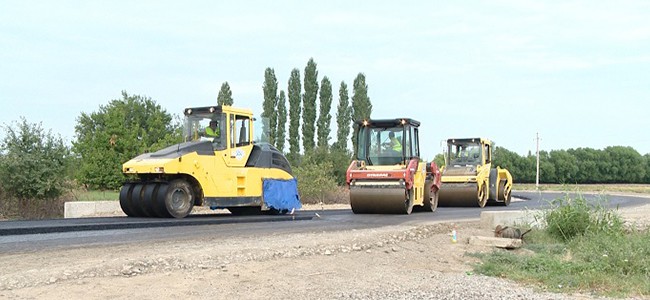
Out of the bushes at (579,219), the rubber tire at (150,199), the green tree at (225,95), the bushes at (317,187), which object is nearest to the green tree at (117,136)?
the green tree at (225,95)

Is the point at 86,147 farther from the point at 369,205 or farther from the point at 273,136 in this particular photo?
the point at 369,205

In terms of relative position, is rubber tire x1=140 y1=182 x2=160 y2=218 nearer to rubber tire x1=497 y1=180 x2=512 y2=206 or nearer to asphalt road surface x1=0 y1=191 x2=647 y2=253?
asphalt road surface x1=0 y1=191 x2=647 y2=253

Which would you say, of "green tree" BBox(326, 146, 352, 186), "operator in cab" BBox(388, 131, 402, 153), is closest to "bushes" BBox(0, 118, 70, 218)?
"operator in cab" BBox(388, 131, 402, 153)

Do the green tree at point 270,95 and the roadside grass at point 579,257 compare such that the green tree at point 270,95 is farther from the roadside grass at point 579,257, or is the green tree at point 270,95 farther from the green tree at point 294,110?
the roadside grass at point 579,257

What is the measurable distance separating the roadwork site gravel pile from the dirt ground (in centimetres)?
1

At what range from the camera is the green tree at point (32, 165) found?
21516 mm

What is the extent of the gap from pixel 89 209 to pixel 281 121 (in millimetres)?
33618

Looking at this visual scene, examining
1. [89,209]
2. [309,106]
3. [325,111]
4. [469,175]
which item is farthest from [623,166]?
[89,209]

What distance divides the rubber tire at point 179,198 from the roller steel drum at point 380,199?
4.97m

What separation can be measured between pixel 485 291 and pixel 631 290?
2.11 metres

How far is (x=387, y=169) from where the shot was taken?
17922mm

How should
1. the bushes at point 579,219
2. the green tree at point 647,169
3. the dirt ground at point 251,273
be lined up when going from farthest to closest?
the green tree at point 647,169 → the bushes at point 579,219 → the dirt ground at point 251,273

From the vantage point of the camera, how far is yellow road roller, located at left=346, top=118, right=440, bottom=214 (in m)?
17.7

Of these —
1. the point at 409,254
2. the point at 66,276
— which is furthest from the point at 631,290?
the point at 66,276
